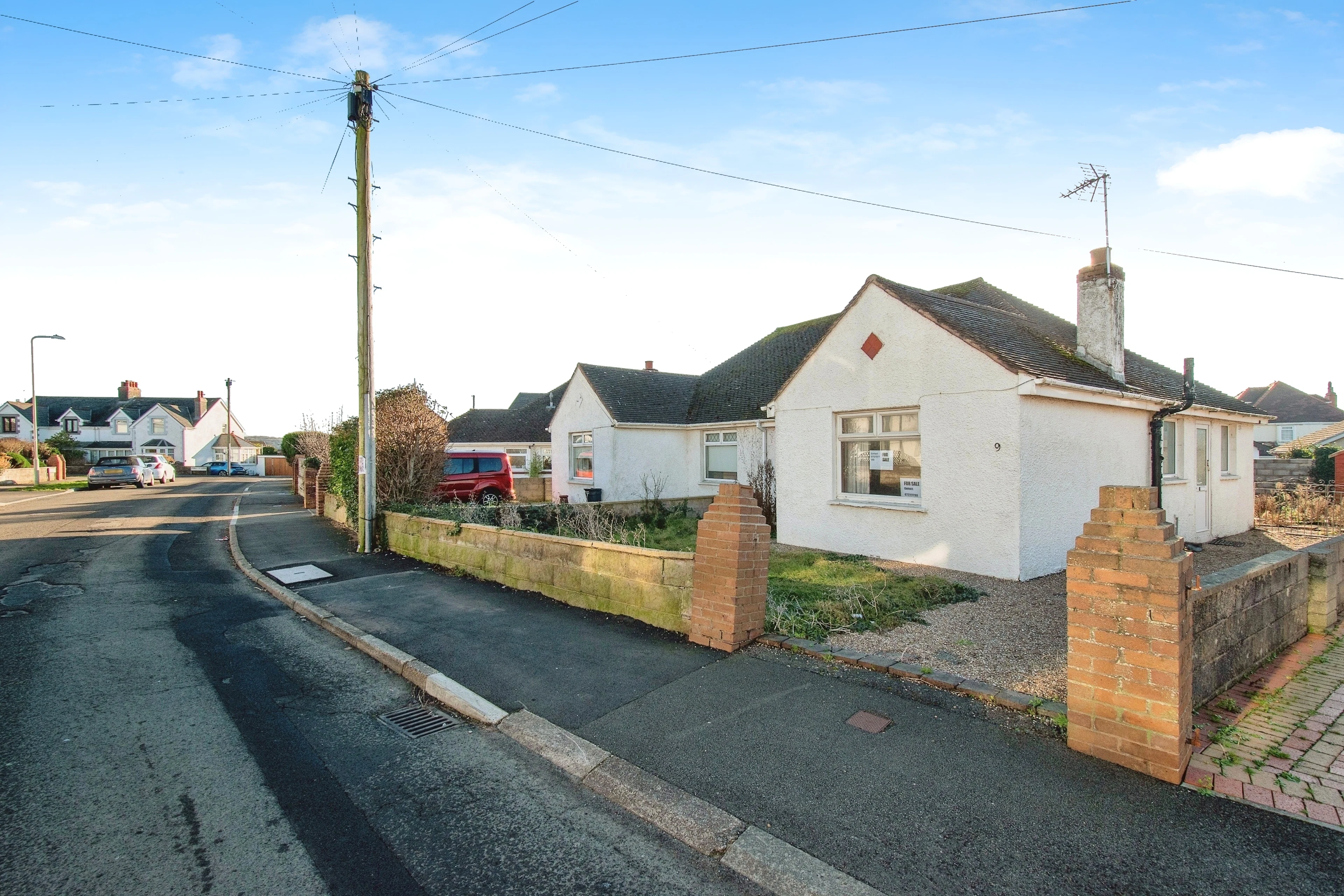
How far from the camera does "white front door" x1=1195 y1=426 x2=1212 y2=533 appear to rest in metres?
12.5

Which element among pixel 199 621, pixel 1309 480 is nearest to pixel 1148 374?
pixel 1309 480

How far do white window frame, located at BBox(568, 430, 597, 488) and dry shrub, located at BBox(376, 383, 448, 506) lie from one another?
690 cm

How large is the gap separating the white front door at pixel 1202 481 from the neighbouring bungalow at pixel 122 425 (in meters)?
68.2

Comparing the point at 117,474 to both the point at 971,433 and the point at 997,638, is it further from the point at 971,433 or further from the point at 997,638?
the point at 997,638

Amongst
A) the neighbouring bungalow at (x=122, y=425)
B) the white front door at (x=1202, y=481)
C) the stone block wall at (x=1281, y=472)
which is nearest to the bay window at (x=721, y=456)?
the white front door at (x=1202, y=481)

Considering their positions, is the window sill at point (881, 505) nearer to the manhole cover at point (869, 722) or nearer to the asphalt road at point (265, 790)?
the manhole cover at point (869, 722)

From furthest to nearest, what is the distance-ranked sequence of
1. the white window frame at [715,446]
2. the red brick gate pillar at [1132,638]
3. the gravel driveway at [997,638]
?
the white window frame at [715,446] < the gravel driveway at [997,638] < the red brick gate pillar at [1132,638]

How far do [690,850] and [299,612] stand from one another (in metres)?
6.52

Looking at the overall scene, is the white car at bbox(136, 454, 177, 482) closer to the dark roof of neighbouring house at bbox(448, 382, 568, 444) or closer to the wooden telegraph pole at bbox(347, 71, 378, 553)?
the dark roof of neighbouring house at bbox(448, 382, 568, 444)

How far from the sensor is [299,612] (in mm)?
7770

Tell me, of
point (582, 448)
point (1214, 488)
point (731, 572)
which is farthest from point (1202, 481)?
point (582, 448)

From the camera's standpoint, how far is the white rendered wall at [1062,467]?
8.77m

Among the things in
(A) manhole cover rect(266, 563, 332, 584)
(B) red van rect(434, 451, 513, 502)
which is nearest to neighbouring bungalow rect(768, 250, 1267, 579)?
(A) manhole cover rect(266, 563, 332, 584)

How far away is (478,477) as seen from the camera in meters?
17.0
